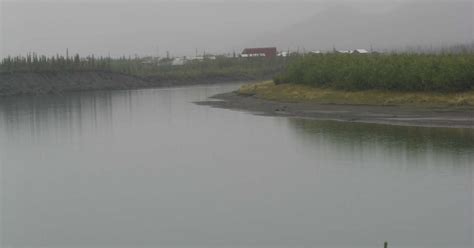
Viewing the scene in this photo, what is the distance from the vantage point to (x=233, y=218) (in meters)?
16.5

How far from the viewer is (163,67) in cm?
12488

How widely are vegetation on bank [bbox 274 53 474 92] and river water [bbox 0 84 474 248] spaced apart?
854cm

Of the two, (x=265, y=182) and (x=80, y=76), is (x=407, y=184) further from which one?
(x=80, y=76)

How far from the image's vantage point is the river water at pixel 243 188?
49.9ft

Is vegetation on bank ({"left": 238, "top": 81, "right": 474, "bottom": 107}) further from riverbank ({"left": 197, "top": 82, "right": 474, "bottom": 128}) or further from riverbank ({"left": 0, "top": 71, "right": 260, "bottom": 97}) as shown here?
riverbank ({"left": 0, "top": 71, "right": 260, "bottom": 97})

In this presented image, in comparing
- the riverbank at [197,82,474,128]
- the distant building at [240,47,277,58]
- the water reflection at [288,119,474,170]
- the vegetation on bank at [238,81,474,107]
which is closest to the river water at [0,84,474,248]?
the water reflection at [288,119,474,170]

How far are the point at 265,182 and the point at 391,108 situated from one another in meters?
21.5

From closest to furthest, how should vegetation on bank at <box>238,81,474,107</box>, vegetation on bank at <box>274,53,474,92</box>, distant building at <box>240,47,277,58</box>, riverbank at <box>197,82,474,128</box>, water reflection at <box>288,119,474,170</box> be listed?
water reflection at <box>288,119,474,170</box>, riverbank at <box>197,82,474,128</box>, vegetation on bank at <box>238,81,474,107</box>, vegetation on bank at <box>274,53,474,92</box>, distant building at <box>240,47,277,58</box>

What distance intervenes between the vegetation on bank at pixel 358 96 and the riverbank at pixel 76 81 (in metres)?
36.8

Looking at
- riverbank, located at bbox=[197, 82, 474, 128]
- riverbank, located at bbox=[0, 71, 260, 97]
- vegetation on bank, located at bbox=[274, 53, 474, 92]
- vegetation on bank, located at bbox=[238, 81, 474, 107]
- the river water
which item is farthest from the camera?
riverbank, located at bbox=[0, 71, 260, 97]

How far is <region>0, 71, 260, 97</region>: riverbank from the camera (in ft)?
284

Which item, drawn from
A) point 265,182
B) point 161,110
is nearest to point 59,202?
point 265,182

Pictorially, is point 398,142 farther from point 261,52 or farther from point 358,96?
point 261,52

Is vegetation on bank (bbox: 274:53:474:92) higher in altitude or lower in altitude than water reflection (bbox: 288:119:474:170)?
higher
